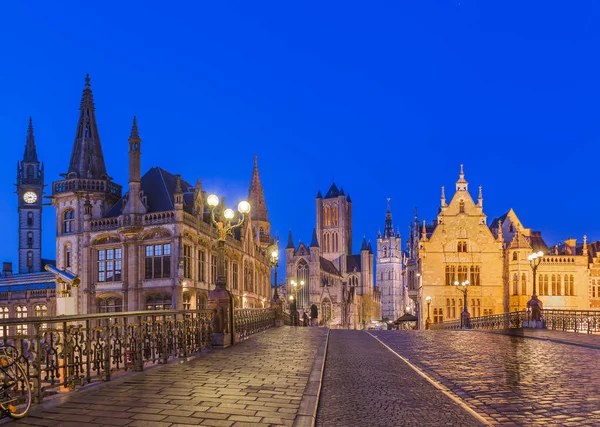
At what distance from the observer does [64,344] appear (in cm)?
822

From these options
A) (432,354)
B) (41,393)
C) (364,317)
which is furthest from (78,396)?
(364,317)

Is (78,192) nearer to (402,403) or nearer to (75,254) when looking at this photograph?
(75,254)

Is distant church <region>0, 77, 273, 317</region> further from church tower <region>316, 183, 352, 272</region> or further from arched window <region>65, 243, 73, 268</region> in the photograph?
church tower <region>316, 183, 352, 272</region>

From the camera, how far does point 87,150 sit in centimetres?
4653

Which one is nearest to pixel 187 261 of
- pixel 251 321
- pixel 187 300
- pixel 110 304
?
pixel 187 300

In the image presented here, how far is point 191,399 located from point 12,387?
2258 millimetres

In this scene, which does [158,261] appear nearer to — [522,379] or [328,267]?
[522,379]

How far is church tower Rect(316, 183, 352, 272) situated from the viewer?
133 meters

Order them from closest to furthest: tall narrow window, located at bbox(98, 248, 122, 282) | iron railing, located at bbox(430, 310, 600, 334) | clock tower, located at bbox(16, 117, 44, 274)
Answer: iron railing, located at bbox(430, 310, 600, 334) < tall narrow window, located at bbox(98, 248, 122, 282) < clock tower, located at bbox(16, 117, 44, 274)

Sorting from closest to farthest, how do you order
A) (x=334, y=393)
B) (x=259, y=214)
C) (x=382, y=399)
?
1. (x=382, y=399)
2. (x=334, y=393)
3. (x=259, y=214)

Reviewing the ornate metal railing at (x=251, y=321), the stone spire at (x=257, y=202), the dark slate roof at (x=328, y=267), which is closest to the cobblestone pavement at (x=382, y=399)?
the ornate metal railing at (x=251, y=321)

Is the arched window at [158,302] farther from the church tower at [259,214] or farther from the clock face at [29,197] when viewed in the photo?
the clock face at [29,197]

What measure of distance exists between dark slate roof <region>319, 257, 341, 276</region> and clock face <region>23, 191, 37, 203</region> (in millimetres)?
54941

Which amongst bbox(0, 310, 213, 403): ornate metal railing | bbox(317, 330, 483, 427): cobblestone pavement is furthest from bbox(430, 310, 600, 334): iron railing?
bbox(0, 310, 213, 403): ornate metal railing
